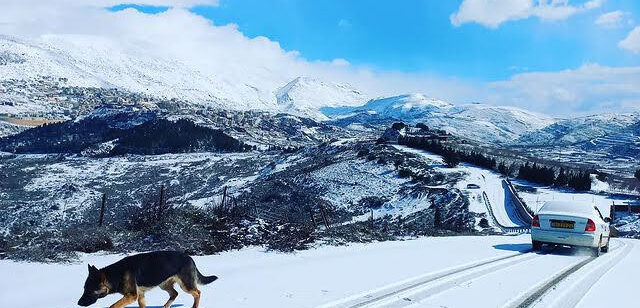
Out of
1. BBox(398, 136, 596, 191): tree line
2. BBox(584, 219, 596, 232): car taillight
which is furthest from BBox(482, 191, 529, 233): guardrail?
BBox(584, 219, 596, 232): car taillight

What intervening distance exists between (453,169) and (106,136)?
510 feet

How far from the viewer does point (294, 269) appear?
10.2m

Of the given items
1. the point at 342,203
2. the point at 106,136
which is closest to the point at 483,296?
the point at 342,203

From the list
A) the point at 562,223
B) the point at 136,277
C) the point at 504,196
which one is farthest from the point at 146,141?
the point at 136,277

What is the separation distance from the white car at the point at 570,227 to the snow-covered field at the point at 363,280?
1246 millimetres

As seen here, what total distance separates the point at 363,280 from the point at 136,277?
4.56m

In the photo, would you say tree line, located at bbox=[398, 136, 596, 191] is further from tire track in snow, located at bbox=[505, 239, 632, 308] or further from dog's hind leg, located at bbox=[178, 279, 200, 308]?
dog's hind leg, located at bbox=[178, 279, 200, 308]

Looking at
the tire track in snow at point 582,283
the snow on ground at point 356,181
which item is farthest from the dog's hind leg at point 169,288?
the snow on ground at point 356,181

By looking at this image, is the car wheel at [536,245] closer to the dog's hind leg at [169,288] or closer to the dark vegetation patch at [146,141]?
the dog's hind leg at [169,288]

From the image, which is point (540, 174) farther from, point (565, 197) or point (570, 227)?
point (570, 227)

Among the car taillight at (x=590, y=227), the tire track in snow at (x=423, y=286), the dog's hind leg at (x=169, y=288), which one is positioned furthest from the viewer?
the car taillight at (x=590, y=227)

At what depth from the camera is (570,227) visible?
15000 mm

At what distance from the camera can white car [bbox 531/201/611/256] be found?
14.8 meters

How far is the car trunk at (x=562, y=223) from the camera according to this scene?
14.9m
